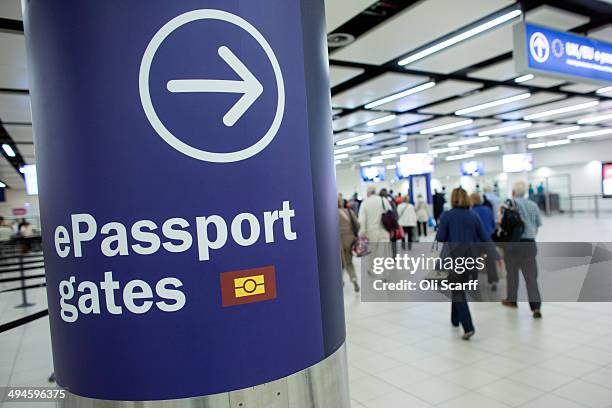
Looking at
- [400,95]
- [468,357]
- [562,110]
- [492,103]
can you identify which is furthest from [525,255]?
[562,110]

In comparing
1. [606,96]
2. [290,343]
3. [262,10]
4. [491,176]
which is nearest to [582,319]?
[290,343]

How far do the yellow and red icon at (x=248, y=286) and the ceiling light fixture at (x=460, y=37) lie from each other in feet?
18.7

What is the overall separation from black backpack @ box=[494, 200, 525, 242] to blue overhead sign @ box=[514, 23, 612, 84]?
1832mm

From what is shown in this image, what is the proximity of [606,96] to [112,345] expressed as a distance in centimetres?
1473

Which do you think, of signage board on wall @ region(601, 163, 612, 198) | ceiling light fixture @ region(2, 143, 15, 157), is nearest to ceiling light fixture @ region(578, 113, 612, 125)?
signage board on wall @ region(601, 163, 612, 198)

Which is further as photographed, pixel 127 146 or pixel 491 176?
pixel 491 176

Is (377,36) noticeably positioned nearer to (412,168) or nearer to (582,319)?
(582,319)

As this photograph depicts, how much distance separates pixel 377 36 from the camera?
20.0 feet

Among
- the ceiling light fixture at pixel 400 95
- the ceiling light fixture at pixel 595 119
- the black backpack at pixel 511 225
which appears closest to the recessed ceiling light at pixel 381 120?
the ceiling light fixture at pixel 400 95

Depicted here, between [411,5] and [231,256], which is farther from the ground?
[411,5]

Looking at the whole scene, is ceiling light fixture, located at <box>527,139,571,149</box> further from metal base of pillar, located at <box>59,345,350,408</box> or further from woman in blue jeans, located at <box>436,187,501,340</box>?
metal base of pillar, located at <box>59,345,350,408</box>

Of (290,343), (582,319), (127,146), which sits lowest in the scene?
(582,319)

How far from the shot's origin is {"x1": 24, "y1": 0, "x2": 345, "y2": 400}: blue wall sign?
4.42ft

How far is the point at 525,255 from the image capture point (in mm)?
5605
